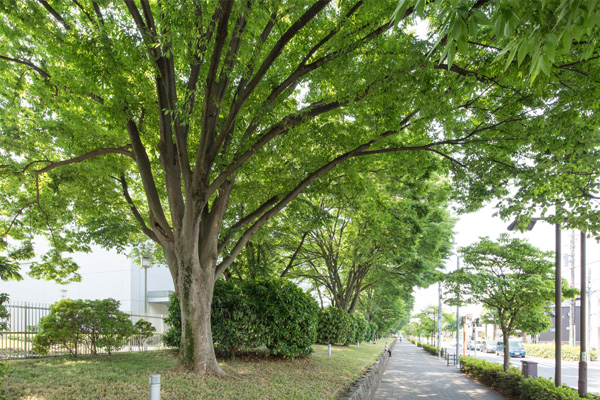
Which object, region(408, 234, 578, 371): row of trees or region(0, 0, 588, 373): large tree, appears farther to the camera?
region(408, 234, 578, 371): row of trees

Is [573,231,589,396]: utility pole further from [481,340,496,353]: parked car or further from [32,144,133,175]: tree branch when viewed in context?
[481,340,496,353]: parked car

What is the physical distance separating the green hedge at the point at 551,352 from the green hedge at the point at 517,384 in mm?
20903

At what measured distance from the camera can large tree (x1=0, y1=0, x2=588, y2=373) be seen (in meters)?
6.48

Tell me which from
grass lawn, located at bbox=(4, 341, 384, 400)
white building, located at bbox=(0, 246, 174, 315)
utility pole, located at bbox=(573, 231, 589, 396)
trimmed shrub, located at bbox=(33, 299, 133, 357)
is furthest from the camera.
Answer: white building, located at bbox=(0, 246, 174, 315)

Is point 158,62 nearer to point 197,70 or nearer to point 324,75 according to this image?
point 197,70

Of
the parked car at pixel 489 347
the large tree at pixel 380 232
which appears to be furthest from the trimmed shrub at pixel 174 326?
the parked car at pixel 489 347

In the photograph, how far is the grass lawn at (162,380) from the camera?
20.2 ft

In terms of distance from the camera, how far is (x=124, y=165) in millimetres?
10273

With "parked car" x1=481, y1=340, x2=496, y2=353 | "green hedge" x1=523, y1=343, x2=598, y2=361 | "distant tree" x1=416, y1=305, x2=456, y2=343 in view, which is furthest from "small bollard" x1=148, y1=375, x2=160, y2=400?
"distant tree" x1=416, y1=305, x2=456, y2=343

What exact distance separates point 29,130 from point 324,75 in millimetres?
7904

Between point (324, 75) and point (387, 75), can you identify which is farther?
point (324, 75)

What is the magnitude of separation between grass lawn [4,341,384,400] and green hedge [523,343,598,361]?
3149 centimetres

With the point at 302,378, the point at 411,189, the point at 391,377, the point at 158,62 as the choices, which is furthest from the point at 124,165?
the point at 391,377

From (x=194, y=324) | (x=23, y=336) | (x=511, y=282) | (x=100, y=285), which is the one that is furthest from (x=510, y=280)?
(x=100, y=285)
